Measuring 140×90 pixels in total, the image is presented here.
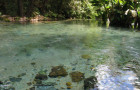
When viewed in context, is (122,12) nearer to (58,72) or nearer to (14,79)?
(58,72)

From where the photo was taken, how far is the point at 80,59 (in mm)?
→ 4090

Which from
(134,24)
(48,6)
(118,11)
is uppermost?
(48,6)

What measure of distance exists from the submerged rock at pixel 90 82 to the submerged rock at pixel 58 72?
0.54m

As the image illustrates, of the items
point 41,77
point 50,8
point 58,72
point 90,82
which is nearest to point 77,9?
point 50,8

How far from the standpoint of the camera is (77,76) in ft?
9.87

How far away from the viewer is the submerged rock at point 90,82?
2.56m

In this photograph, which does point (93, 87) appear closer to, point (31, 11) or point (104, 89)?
point (104, 89)

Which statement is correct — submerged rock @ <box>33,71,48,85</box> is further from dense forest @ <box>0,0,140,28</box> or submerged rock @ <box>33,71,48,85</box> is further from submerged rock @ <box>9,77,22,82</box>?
dense forest @ <box>0,0,140,28</box>

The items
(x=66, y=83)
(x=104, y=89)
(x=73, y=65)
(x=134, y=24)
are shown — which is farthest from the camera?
(x=134, y=24)

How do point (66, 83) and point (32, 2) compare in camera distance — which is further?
point (32, 2)

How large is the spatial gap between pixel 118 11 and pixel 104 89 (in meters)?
11.2

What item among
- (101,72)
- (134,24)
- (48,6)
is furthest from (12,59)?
(48,6)

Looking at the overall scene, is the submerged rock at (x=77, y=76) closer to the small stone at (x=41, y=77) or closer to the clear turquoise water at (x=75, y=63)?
the clear turquoise water at (x=75, y=63)

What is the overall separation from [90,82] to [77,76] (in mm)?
365
